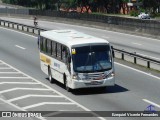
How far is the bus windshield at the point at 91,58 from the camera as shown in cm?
2498

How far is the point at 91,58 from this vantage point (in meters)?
25.2

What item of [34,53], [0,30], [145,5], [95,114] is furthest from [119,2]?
[95,114]

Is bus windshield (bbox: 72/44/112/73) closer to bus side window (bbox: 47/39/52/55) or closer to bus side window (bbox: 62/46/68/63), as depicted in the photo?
bus side window (bbox: 62/46/68/63)

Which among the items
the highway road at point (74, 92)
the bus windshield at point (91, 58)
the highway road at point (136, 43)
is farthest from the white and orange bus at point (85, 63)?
the highway road at point (136, 43)

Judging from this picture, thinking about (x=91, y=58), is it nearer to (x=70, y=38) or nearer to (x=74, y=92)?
(x=74, y=92)

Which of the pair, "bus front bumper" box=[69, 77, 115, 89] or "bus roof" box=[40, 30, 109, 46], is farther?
"bus roof" box=[40, 30, 109, 46]

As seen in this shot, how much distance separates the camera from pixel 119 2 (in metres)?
147

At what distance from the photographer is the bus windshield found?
82.0ft

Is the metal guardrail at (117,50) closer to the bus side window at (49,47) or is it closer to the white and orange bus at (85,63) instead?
the bus side window at (49,47)

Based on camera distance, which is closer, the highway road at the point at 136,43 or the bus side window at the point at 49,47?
the bus side window at the point at 49,47

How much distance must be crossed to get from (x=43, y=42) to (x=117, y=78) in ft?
16.2

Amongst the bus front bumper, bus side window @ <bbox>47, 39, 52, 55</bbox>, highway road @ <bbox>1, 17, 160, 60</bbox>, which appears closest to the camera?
the bus front bumper

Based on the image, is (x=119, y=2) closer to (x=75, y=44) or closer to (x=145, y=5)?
(x=145, y=5)

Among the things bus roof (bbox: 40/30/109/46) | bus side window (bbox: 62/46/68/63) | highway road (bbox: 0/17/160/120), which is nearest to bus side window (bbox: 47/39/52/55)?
bus roof (bbox: 40/30/109/46)
